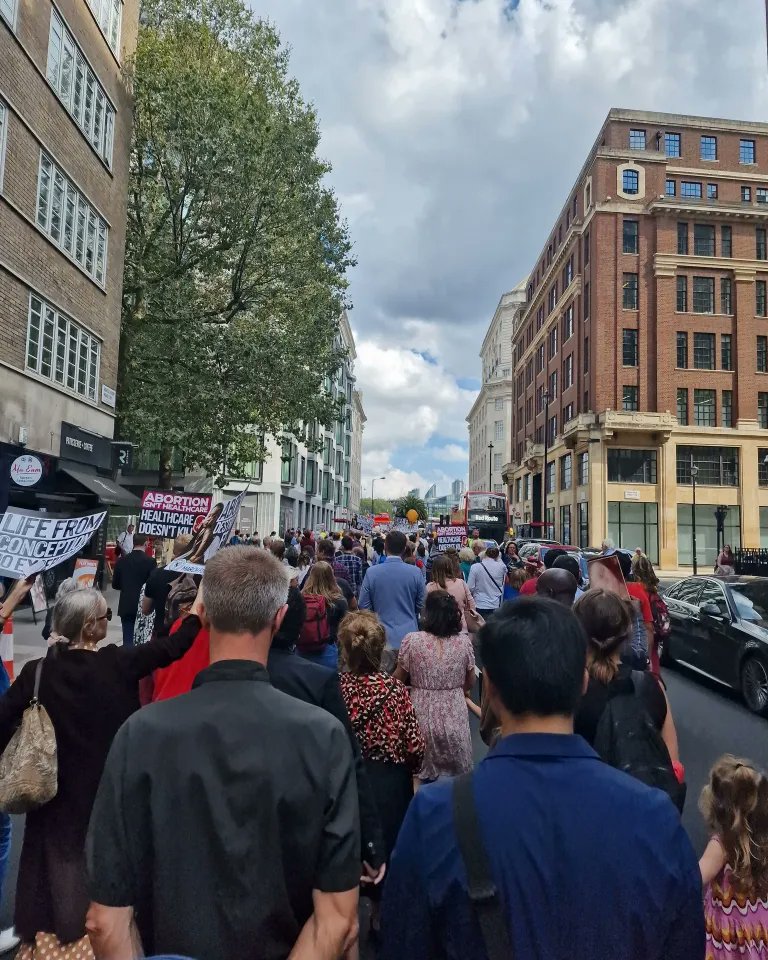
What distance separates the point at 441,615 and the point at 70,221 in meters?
16.5

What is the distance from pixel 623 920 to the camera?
4.64 ft

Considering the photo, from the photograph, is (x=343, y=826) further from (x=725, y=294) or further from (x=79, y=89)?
(x=725, y=294)

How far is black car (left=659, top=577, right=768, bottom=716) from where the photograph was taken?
339 inches

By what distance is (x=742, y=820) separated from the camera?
2.77 meters

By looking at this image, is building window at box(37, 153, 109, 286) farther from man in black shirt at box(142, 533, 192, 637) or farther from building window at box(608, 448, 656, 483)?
building window at box(608, 448, 656, 483)

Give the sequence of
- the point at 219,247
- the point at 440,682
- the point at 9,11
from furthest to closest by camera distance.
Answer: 1. the point at 219,247
2. the point at 9,11
3. the point at 440,682

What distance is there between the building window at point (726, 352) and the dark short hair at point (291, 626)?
1801 inches

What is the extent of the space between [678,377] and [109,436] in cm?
3475

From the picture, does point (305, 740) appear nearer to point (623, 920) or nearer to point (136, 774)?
point (136, 774)

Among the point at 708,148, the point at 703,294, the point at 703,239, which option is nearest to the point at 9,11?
the point at 703,294

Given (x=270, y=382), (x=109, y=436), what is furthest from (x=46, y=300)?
(x=270, y=382)

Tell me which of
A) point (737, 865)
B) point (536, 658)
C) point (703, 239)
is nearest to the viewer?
point (536, 658)

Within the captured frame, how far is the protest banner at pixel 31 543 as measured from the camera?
4.48m

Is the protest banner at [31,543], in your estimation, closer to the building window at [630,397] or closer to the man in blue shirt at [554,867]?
the man in blue shirt at [554,867]
